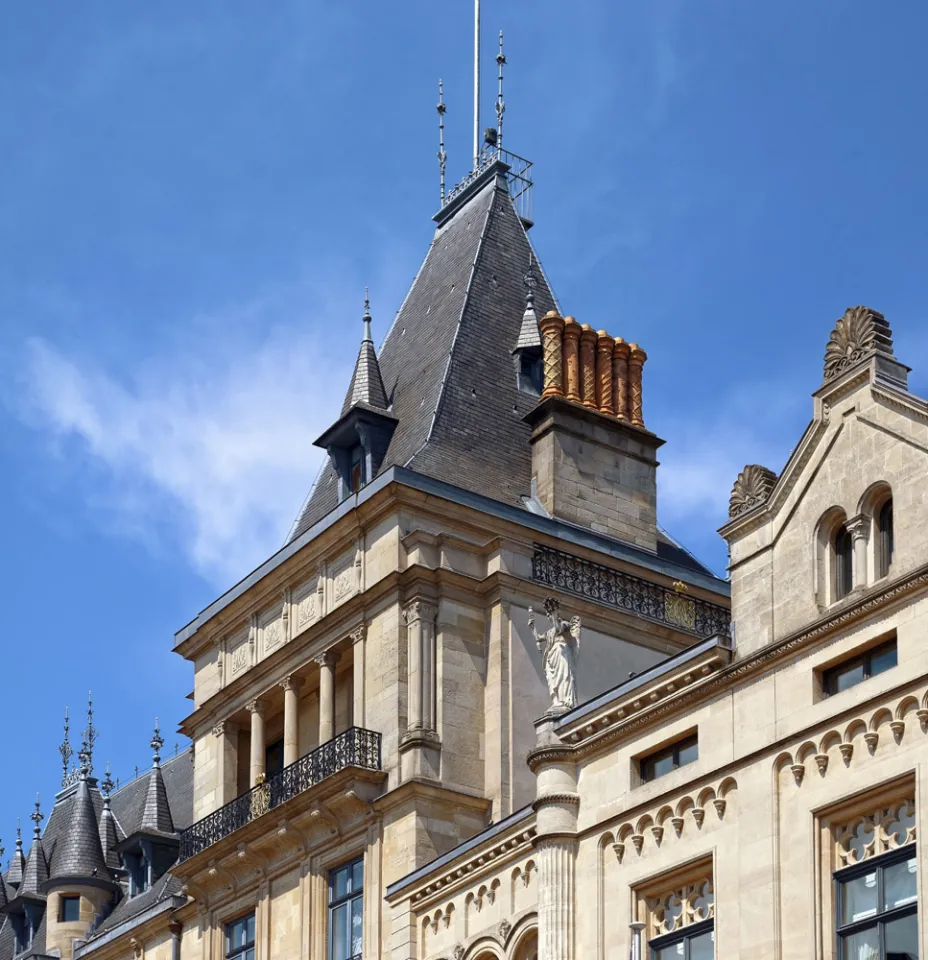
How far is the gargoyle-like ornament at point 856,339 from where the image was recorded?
33.5m

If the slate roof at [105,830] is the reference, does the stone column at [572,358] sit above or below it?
above

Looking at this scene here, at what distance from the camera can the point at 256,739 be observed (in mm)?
48344

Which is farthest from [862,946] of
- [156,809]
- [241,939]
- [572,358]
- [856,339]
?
[156,809]

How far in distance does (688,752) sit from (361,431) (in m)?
16.8

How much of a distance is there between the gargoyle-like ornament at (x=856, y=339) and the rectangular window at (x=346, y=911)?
49.0 ft

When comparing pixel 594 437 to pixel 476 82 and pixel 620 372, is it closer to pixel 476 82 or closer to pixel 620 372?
pixel 620 372

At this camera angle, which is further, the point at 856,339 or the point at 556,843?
the point at 556,843

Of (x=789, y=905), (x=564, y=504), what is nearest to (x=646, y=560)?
(x=564, y=504)

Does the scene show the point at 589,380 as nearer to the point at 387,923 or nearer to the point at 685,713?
the point at 387,923

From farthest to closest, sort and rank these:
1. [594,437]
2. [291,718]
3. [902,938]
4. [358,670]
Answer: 1. [594,437]
2. [291,718]
3. [358,670]
4. [902,938]

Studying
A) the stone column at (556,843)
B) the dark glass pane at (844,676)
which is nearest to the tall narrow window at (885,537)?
the dark glass pane at (844,676)

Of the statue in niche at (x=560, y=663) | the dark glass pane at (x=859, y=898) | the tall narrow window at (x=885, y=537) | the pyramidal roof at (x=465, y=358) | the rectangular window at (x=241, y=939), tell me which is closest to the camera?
the dark glass pane at (x=859, y=898)

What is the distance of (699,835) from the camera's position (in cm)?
3369

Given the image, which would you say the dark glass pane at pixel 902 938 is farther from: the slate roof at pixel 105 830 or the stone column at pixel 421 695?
the slate roof at pixel 105 830
